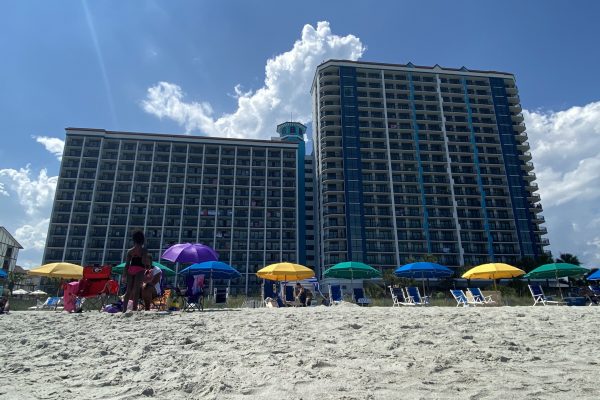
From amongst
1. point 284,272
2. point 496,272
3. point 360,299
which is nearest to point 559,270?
point 496,272

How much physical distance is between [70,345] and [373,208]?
6222 centimetres

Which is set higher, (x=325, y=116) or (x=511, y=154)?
(x=325, y=116)

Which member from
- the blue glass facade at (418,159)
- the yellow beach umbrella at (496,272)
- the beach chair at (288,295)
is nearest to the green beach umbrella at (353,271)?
the beach chair at (288,295)

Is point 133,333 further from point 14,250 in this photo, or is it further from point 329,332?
point 14,250

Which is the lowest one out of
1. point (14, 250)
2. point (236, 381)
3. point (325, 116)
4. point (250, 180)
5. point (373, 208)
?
point (236, 381)

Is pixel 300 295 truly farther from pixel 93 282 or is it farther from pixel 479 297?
pixel 93 282

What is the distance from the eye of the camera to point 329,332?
6.26 meters

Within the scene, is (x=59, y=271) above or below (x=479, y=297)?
above

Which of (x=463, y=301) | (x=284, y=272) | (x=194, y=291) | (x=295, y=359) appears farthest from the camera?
(x=463, y=301)

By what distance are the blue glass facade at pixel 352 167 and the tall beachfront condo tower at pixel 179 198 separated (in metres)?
11.0

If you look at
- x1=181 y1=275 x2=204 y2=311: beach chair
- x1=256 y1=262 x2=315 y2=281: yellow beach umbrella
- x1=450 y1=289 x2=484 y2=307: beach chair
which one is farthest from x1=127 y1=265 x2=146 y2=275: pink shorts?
x1=450 y1=289 x2=484 y2=307: beach chair

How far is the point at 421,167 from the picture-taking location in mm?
69438

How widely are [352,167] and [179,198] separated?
108 feet


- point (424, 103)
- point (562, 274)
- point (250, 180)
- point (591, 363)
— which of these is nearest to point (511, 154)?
point (424, 103)
